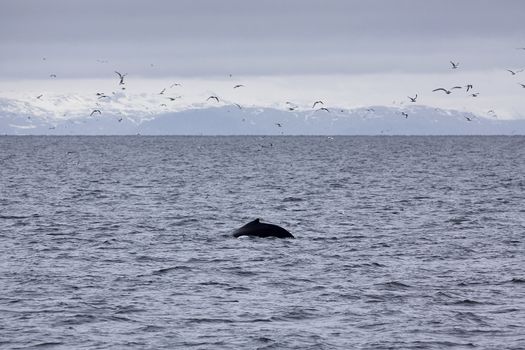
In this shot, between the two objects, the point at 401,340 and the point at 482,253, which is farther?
the point at 482,253

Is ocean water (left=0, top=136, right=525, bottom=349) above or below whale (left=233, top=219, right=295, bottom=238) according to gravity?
below

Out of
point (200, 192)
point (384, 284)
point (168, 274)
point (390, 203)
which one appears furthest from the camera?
point (200, 192)

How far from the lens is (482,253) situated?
3788 cm

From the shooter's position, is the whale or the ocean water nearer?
the ocean water

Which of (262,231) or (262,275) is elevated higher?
(262,231)

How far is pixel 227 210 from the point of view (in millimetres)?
58625

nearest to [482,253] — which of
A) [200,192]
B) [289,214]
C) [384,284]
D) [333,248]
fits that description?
[333,248]

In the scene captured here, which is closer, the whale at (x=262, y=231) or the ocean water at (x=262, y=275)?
the ocean water at (x=262, y=275)

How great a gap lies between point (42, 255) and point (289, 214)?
70.0ft

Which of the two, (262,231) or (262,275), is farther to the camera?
(262,231)

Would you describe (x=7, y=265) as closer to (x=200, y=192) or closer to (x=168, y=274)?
(x=168, y=274)

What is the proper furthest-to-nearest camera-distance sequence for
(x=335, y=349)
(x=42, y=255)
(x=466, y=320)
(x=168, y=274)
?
(x=42, y=255), (x=168, y=274), (x=466, y=320), (x=335, y=349)

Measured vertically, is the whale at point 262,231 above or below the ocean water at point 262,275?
above

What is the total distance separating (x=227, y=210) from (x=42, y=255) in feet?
73.6
